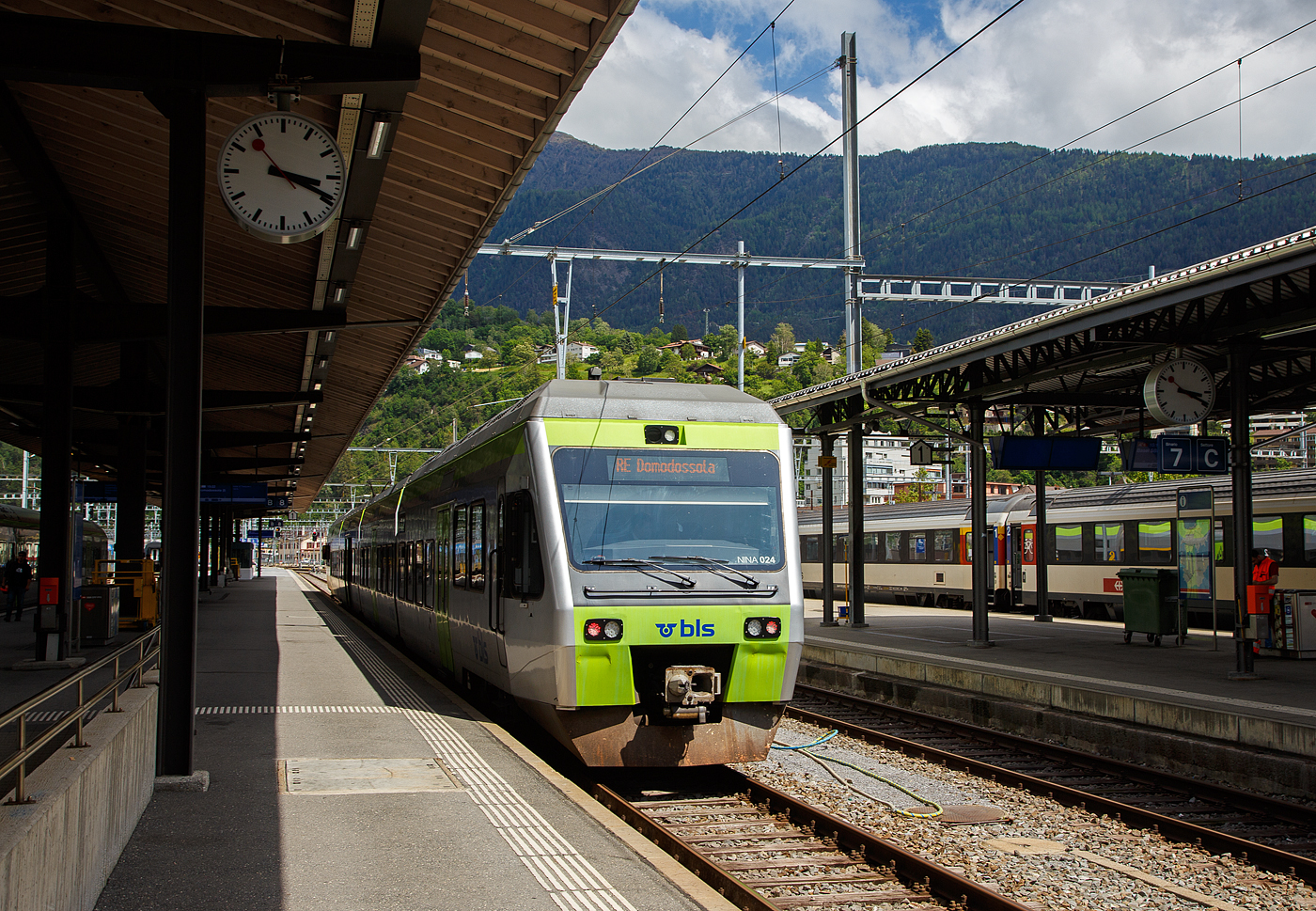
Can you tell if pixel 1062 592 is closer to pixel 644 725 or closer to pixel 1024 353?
pixel 1024 353

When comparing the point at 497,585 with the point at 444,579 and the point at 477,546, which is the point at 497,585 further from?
the point at 444,579

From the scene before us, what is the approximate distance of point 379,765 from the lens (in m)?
8.63

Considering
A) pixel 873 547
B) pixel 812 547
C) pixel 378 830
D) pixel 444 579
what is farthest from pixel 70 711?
pixel 812 547

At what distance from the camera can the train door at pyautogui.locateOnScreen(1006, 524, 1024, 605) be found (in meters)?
29.4

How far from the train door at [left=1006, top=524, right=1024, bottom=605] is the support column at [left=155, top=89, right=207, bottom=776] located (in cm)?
2486

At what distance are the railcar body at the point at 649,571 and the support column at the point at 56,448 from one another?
23.7 feet

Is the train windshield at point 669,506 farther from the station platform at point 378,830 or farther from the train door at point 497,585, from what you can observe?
the station platform at point 378,830

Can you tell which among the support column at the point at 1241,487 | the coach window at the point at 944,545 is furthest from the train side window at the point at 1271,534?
the coach window at the point at 944,545

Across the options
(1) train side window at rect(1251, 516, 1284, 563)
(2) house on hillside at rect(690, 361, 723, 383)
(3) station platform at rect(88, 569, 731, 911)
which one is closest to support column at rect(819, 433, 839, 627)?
(1) train side window at rect(1251, 516, 1284, 563)

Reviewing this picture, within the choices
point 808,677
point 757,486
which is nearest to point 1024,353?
point 808,677

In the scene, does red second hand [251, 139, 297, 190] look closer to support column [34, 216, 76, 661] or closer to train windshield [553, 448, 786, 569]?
train windshield [553, 448, 786, 569]

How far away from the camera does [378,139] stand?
9.06 metres

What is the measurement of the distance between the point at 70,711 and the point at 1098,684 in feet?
34.3

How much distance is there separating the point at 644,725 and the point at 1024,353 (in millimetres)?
11345
